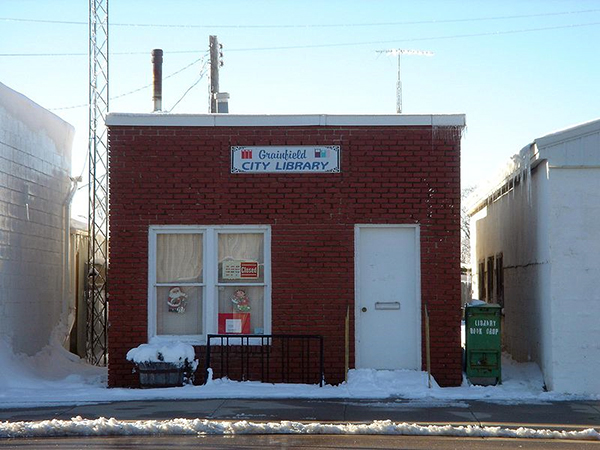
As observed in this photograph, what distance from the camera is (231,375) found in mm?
14109

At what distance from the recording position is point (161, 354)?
44.2 ft

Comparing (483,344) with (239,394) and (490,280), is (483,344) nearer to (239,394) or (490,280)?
(239,394)

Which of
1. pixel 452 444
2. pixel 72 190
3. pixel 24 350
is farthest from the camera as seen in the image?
pixel 72 190

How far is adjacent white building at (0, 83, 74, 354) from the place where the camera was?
49.6 ft

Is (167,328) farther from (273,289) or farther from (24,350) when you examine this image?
(24,350)

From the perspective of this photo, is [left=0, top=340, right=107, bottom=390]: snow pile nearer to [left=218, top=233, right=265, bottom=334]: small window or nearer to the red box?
the red box

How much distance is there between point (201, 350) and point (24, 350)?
364 centimetres

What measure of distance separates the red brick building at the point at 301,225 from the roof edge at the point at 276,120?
0.07 ft

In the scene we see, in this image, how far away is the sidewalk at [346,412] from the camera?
36.1ft

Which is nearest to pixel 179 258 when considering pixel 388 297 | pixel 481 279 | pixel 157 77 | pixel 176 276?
pixel 176 276

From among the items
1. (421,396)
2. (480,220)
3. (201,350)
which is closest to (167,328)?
(201,350)

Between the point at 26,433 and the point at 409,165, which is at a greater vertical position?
the point at 409,165

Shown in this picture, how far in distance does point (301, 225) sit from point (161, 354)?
2902 millimetres

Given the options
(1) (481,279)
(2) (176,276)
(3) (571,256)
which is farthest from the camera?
(1) (481,279)
